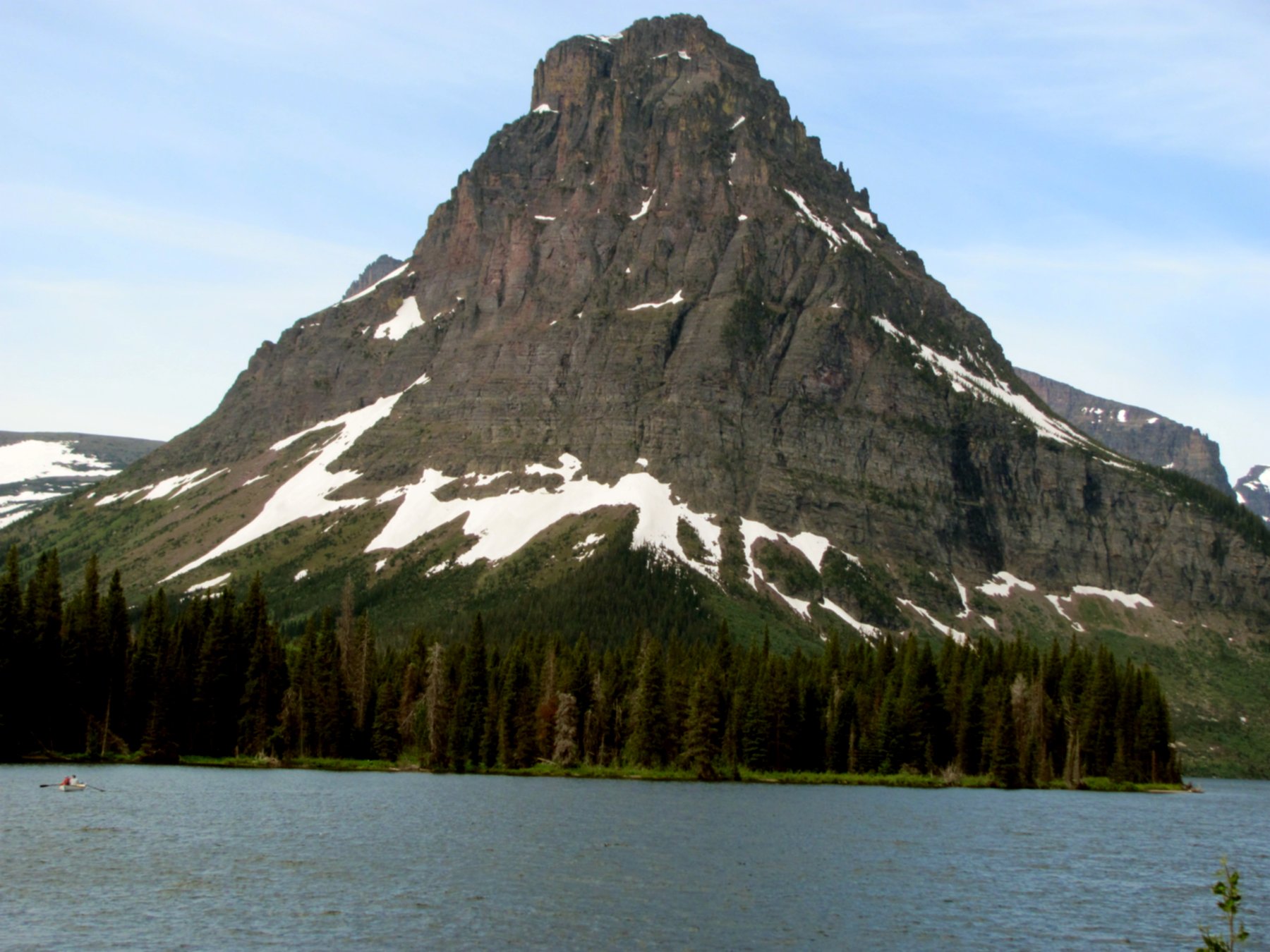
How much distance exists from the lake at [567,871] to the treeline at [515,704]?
16.0 meters

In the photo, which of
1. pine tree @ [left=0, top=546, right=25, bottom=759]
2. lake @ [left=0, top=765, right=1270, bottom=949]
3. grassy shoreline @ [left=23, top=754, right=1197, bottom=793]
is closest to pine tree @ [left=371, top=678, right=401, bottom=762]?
grassy shoreline @ [left=23, top=754, right=1197, bottom=793]

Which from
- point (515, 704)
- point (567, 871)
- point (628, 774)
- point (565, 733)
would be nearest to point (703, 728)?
point (628, 774)

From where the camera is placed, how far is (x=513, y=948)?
4975 centimetres

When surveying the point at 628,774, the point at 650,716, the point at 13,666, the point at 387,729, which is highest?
the point at 13,666

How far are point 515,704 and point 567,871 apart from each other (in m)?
78.9

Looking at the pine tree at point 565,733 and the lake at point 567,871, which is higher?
the pine tree at point 565,733

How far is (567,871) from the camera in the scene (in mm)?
68938

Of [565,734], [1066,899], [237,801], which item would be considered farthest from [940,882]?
[565,734]

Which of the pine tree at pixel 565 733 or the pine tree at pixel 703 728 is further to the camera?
the pine tree at pixel 565 733

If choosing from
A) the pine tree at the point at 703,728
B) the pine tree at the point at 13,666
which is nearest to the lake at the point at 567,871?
the pine tree at the point at 13,666

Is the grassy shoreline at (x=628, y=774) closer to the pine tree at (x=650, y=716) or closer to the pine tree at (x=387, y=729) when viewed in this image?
the pine tree at (x=650, y=716)

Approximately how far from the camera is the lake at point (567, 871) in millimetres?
53375

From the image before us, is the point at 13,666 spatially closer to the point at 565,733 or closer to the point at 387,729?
the point at 387,729

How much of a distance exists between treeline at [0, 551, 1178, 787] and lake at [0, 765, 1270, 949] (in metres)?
16.0
